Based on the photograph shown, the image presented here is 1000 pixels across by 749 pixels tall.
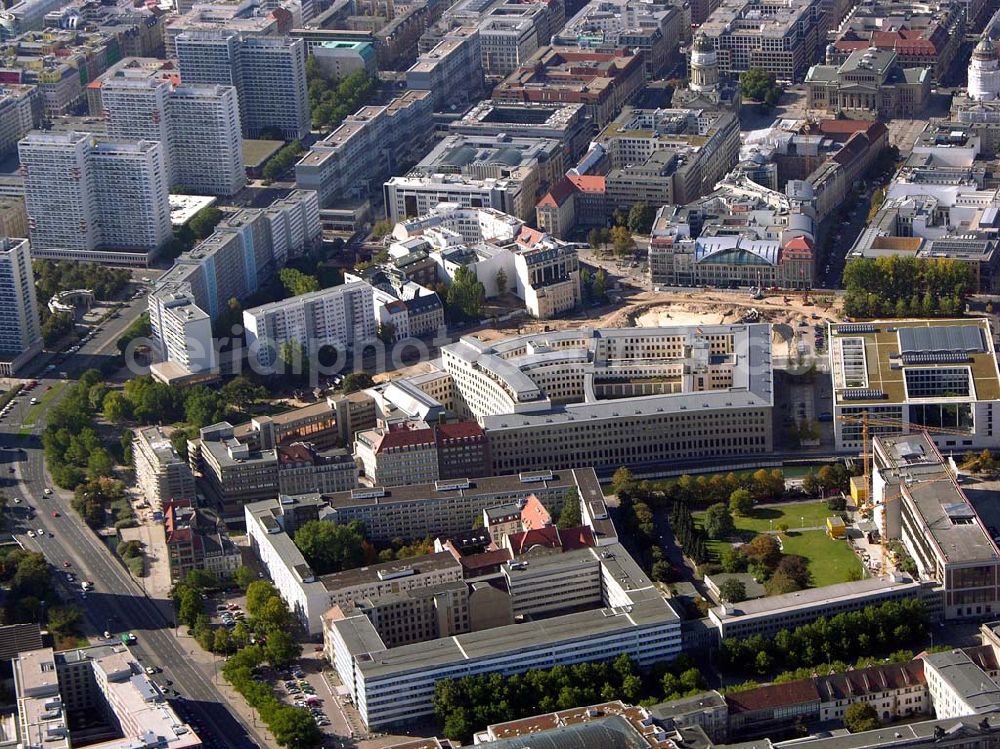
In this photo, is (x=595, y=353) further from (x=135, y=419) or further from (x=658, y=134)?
(x=658, y=134)

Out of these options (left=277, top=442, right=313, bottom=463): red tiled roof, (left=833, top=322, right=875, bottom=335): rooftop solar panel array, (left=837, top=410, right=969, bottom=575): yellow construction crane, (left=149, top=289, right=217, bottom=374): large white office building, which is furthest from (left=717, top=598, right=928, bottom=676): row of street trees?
(left=149, top=289, right=217, bottom=374): large white office building

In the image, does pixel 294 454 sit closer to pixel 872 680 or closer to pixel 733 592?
pixel 733 592

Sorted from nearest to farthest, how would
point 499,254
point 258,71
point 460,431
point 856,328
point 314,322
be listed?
point 460,431
point 856,328
point 314,322
point 499,254
point 258,71

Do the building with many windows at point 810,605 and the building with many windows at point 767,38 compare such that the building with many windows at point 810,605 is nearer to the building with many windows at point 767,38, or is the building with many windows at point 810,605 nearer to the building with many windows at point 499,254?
the building with many windows at point 499,254

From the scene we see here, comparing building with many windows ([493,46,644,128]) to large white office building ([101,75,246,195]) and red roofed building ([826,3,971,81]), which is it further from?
large white office building ([101,75,246,195])

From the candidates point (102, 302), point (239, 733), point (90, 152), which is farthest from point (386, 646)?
point (90, 152)

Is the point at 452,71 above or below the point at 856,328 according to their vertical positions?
above

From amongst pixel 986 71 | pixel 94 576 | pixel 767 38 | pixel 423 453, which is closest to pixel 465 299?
pixel 423 453

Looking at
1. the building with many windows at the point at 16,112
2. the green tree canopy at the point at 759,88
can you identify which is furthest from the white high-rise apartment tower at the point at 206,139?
the green tree canopy at the point at 759,88
